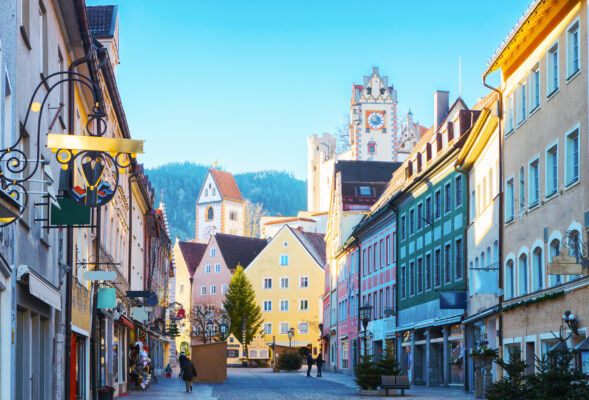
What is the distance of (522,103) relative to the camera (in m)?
27.2

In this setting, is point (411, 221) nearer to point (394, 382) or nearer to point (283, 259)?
point (394, 382)

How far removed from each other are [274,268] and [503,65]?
70856 millimetres

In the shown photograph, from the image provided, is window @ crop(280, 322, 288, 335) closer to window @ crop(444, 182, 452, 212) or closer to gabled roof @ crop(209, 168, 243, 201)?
window @ crop(444, 182, 452, 212)

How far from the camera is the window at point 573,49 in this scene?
22203 millimetres

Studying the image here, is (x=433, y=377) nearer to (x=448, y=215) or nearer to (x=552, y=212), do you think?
(x=448, y=215)

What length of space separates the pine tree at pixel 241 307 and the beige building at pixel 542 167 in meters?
64.9

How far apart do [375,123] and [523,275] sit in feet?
339

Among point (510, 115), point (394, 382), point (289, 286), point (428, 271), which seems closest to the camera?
point (510, 115)

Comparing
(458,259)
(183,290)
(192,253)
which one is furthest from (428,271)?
(192,253)

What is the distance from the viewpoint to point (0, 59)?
42.0ft

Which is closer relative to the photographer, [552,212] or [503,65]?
[552,212]

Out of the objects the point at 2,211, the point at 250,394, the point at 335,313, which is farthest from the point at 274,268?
the point at 2,211

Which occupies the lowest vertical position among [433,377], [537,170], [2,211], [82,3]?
[433,377]

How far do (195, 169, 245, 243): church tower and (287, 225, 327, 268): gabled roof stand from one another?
8427 centimetres
